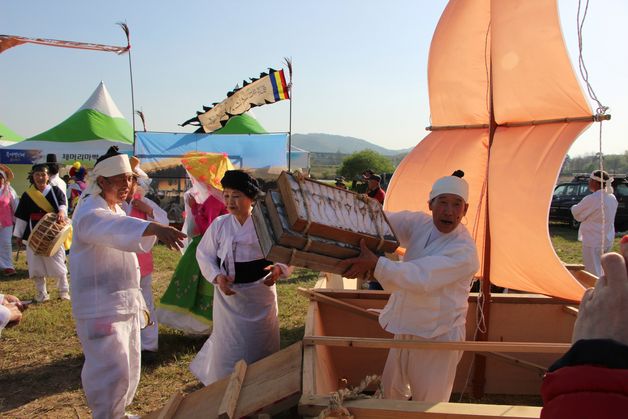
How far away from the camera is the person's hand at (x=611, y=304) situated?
44.3 inches

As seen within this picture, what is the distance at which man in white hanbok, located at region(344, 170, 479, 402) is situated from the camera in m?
2.62

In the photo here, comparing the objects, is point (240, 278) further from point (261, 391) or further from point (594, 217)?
point (594, 217)

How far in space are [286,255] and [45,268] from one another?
235 inches

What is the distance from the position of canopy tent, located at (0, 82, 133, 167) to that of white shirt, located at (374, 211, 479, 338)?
13.2 metres

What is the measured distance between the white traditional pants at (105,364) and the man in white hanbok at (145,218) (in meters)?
1.39

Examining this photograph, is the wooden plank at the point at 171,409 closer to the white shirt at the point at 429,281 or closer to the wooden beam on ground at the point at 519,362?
the white shirt at the point at 429,281

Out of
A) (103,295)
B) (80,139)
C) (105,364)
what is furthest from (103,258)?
(80,139)

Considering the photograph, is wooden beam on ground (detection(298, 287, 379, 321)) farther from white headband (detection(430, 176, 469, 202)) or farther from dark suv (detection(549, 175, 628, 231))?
dark suv (detection(549, 175, 628, 231))

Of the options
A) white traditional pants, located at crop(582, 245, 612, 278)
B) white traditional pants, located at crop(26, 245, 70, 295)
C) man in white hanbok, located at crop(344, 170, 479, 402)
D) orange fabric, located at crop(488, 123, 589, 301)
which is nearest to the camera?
man in white hanbok, located at crop(344, 170, 479, 402)

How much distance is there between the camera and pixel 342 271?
2.42m

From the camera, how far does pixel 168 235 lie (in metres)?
2.75

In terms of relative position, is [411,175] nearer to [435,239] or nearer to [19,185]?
[435,239]

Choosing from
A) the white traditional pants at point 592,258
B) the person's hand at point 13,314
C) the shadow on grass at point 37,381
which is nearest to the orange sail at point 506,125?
the person's hand at point 13,314

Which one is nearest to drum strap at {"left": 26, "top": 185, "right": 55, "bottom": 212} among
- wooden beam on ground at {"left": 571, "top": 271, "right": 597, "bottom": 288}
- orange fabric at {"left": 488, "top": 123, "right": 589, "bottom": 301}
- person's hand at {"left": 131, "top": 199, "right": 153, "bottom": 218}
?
person's hand at {"left": 131, "top": 199, "right": 153, "bottom": 218}
